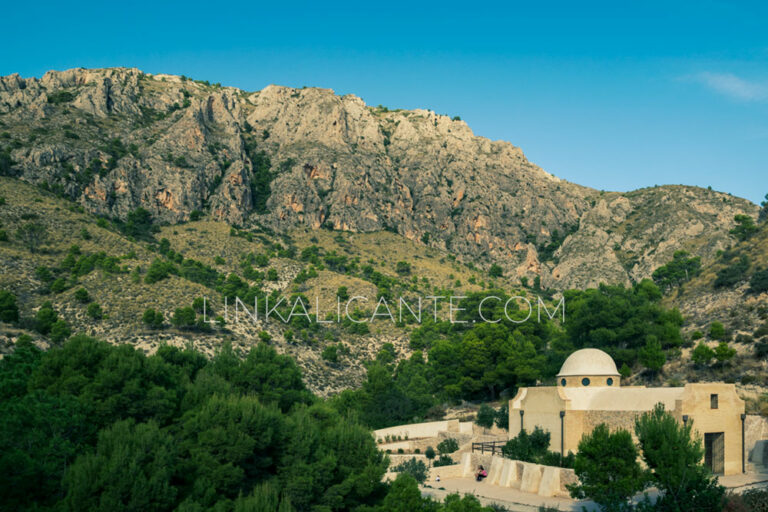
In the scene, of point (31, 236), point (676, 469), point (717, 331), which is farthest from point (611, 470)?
point (31, 236)

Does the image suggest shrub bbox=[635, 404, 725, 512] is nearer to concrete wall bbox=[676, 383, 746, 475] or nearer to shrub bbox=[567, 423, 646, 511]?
shrub bbox=[567, 423, 646, 511]

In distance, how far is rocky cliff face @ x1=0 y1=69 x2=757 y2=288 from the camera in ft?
335

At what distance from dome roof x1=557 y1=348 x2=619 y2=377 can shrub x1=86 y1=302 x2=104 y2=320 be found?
45447mm

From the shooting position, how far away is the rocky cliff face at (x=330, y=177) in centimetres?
10200

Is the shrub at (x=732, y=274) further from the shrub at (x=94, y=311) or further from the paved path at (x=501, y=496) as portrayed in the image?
the shrub at (x=94, y=311)

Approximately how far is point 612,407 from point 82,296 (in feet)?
170

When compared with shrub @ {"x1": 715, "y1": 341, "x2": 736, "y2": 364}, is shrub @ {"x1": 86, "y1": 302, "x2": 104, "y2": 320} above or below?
above

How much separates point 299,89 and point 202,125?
114ft

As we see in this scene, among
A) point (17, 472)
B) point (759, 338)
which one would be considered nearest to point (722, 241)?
point (759, 338)

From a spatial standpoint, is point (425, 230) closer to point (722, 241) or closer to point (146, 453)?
point (722, 241)

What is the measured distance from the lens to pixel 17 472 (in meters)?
21.2

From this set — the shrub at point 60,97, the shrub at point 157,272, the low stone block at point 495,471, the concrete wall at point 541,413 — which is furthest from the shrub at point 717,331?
the shrub at point 60,97

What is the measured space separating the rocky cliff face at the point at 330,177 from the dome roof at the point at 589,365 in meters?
77.9

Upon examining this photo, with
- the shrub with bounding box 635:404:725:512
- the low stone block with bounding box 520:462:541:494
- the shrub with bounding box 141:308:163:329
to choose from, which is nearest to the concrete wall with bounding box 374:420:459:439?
the low stone block with bounding box 520:462:541:494
